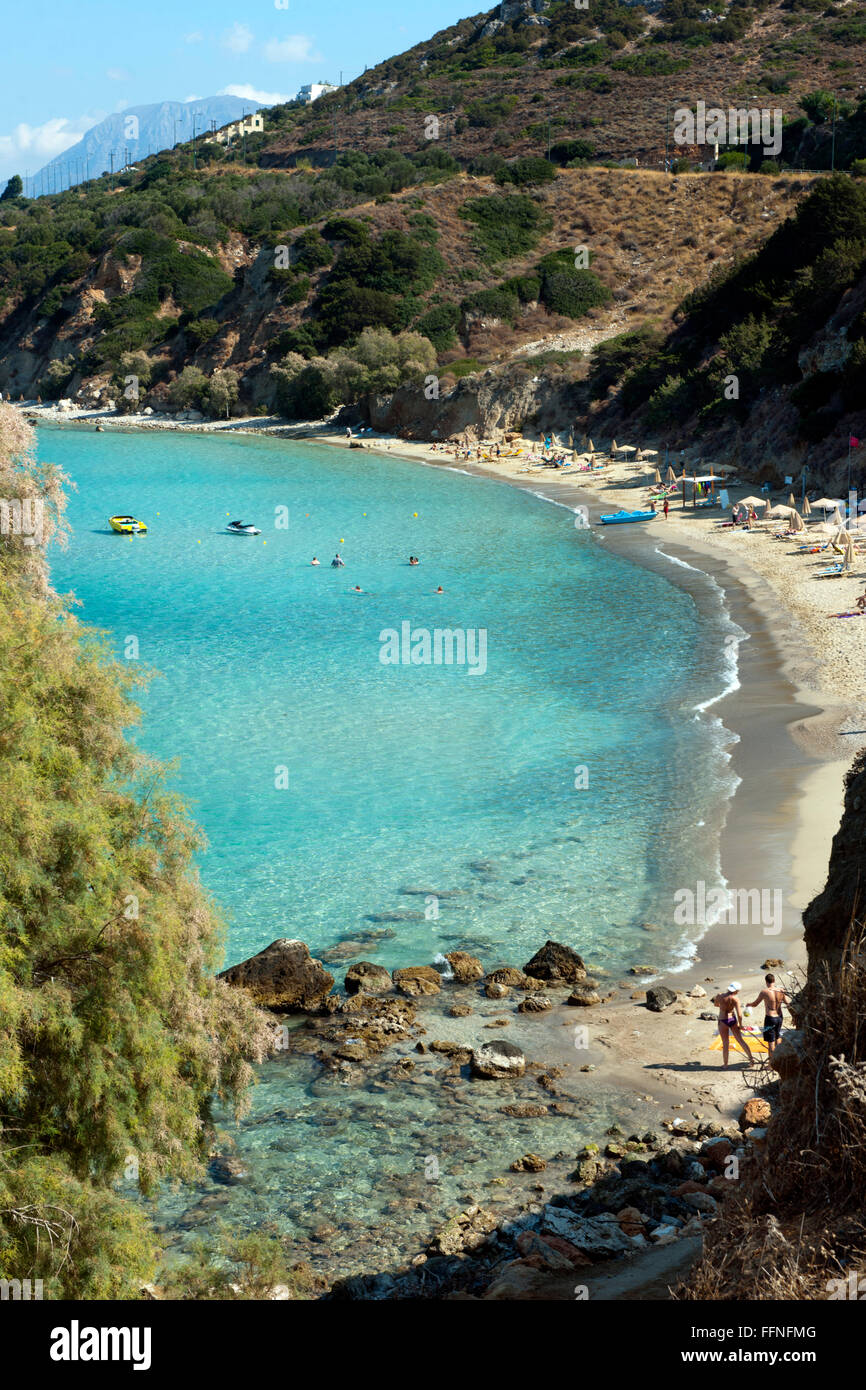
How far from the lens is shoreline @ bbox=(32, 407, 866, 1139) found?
15.2 metres

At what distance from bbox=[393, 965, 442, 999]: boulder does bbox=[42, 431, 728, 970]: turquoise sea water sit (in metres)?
0.75

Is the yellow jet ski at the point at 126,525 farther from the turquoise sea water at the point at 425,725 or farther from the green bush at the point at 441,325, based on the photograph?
the green bush at the point at 441,325

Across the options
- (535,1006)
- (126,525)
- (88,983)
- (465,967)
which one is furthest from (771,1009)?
(126,525)

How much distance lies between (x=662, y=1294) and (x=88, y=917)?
519cm

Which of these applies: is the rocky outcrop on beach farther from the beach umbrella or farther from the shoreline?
the beach umbrella

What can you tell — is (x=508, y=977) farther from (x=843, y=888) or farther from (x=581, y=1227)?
(x=843, y=888)

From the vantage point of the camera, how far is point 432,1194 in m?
12.9

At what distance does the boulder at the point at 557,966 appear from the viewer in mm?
17516

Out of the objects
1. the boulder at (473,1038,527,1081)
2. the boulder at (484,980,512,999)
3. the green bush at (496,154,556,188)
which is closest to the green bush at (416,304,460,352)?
the green bush at (496,154,556,188)

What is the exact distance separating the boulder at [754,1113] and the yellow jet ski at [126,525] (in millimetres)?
50881

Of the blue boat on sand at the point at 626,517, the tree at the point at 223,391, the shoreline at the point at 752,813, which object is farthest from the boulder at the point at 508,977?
the tree at the point at 223,391

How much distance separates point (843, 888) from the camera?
419 inches
